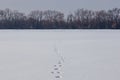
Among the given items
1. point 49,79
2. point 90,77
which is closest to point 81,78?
point 90,77

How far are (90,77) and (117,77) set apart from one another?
15.0 inches

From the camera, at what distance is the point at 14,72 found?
15.0 feet

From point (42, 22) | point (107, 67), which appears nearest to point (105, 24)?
point (42, 22)

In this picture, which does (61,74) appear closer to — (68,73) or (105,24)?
(68,73)

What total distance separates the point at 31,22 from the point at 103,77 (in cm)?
3272

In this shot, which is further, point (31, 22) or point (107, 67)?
point (31, 22)

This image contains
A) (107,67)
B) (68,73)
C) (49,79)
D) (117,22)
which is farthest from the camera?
(117,22)

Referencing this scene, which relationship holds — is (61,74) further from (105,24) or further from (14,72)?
(105,24)

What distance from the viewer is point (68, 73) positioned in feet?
14.5

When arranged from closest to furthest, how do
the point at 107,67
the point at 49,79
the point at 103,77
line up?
the point at 49,79 < the point at 103,77 < the point at 107,67

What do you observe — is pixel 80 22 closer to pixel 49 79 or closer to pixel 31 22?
pixel 31 22

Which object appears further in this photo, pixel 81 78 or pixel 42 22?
pixel 42 22

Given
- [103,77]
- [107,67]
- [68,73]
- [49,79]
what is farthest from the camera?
[107,67]

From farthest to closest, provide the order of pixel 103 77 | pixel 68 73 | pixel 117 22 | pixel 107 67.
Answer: pixel 117 22 < pixel 107 67 < pixel 68 73 < pixel 103 77
